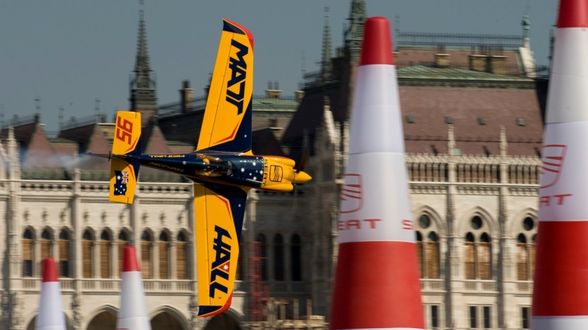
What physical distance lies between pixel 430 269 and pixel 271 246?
714 centimetres

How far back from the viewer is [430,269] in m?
92.8

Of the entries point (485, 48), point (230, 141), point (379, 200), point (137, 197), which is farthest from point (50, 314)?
point (485, 48)

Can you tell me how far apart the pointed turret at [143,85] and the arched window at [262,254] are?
10654mm

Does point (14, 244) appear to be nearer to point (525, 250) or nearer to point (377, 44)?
point (525, 250)

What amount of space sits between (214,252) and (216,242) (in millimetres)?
263

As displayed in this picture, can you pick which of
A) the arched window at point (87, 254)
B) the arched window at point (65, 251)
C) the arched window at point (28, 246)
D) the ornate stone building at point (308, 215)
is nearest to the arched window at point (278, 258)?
the ornate stone building at point (308, 215)

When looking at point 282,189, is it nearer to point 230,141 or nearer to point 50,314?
point 230,141

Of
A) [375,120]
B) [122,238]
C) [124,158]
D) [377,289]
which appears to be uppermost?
[122,238]

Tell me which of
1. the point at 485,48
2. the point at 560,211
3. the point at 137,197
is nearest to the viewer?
the point at 560,211

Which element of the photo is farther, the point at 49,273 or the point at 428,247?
the point at 428,247

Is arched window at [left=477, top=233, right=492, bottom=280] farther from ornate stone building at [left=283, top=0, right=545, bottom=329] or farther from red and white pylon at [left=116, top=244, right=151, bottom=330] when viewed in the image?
red and white pylon at [left=116, top=244, right=151, bottom=330]

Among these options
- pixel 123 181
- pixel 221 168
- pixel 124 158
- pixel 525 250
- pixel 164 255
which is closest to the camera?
pixel 221 168

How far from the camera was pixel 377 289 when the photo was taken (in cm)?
2184

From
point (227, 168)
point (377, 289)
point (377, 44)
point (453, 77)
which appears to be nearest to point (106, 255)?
point (453, 77)
